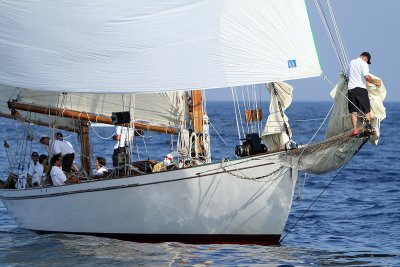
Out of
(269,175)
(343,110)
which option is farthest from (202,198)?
(343,110)

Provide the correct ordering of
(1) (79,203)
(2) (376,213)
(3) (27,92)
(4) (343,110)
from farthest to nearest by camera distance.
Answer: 1. (2) (376,213)
2. (3) (27,92)
3. (1) (79,203)
4. (4) (343,110)

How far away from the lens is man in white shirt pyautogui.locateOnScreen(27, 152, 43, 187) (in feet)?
76.1

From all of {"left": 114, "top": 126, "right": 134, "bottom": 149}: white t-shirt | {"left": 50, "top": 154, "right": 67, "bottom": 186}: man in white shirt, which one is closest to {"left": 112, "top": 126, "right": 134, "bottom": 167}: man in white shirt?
{"left": 114, "top": 126, "right": 134, "bottom": 149}: white t-shirt

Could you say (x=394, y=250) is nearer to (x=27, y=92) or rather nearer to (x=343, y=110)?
(x=343, y=110)

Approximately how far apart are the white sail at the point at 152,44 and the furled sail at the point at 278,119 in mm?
1729

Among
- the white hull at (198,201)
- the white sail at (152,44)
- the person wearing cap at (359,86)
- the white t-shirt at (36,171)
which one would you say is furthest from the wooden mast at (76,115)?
the person wearing cap at (359,86)

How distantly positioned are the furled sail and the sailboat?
23mm

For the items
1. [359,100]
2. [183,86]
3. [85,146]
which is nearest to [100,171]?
[85,146]

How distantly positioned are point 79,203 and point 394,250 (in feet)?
19.3

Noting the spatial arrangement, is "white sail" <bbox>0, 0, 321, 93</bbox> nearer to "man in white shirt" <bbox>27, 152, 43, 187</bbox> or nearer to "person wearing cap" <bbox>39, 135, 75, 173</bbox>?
"person wearing cap" <bbox>39, 135, 75, 173</bbox>

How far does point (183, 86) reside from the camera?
773 inches

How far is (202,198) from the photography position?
2039 cm

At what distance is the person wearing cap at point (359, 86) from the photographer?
1945 cm

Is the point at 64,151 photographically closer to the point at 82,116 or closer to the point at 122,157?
the point at 82,116
